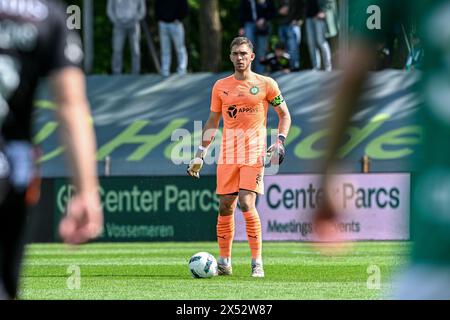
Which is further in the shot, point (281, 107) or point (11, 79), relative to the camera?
point (281, 107)

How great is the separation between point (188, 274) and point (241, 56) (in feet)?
9.41

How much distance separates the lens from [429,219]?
486cm

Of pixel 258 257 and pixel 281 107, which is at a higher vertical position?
pixel 281 107

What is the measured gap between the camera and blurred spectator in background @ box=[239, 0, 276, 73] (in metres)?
26.1

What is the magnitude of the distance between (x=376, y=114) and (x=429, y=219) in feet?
73.9

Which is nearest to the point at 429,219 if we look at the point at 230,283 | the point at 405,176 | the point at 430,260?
the point at 430,260

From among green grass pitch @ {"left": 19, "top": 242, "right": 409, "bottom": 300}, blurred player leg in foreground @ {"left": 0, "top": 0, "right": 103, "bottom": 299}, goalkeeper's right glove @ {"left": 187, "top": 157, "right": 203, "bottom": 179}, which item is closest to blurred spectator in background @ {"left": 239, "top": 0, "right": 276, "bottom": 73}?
green grass pitch @ {"left": 19, "top": 242, "right": 409, "bottom": 300}

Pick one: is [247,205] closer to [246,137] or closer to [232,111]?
[246,137]

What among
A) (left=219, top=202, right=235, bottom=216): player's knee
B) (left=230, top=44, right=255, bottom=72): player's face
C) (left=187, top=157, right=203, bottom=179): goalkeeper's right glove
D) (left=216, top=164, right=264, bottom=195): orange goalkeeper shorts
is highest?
(left=230, top=44, right=255, bottom=72): player's face

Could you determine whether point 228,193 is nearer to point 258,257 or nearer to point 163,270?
point 258,257

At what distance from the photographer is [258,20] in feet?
85.5

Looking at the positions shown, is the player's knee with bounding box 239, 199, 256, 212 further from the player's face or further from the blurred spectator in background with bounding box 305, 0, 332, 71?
the blurred spectator in background with bounding box 305, 0, 332, 71

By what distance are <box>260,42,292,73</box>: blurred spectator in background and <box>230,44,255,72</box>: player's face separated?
12.1m

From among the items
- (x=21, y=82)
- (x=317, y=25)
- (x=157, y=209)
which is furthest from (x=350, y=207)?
(x=21, y=82)
